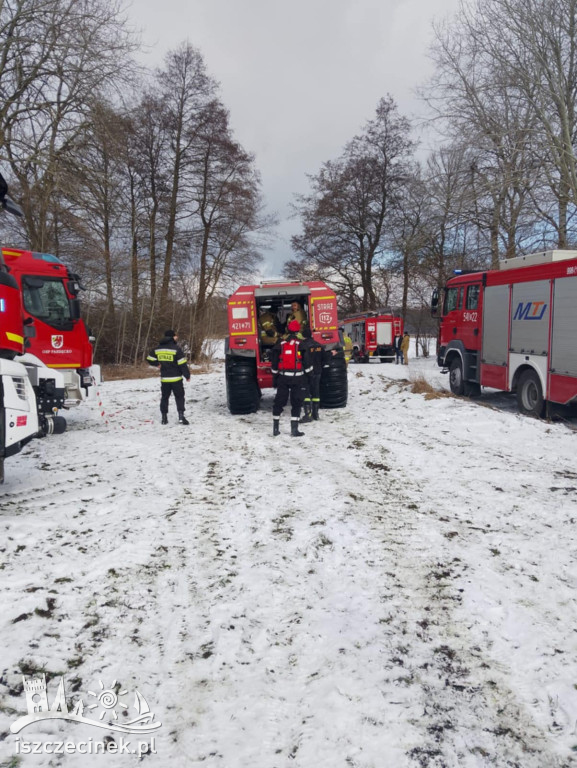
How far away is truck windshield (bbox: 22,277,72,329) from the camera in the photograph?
934cm

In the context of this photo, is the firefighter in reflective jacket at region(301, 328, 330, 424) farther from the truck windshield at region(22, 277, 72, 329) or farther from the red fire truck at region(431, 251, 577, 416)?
the truck windshield at region(22, 277, 72, 329)

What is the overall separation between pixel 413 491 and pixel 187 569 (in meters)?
2.58

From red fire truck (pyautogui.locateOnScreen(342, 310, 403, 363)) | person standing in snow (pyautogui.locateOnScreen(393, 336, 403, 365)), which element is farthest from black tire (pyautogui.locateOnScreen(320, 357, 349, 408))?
red fire truck (pyautogui.locateOnScreen(342, 310, 403, 363))

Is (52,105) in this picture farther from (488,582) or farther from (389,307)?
(389,307)

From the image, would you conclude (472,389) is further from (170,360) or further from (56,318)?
(56,318)

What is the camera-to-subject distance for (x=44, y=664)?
2496mm

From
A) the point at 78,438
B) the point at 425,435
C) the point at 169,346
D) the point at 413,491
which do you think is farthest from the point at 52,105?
the point at 413,491

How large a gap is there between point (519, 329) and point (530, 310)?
48 cm

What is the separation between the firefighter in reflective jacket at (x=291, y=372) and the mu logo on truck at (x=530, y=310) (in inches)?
173

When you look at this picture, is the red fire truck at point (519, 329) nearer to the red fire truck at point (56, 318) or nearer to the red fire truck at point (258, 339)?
the red fire truck at point (258, 339)

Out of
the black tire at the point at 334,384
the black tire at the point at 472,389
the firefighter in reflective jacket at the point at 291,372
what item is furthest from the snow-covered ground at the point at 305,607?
the black tire at the point at 472,389

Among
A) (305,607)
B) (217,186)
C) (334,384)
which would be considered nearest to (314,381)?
(334,384)

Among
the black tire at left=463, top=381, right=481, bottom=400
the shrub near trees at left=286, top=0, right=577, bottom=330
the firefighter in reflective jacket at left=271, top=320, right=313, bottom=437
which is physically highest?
the shrub near trees at left=286, top=0, right=577, bottom=330

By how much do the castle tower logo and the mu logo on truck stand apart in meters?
8.94
